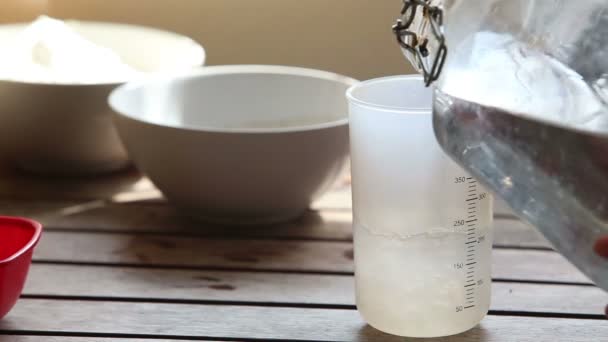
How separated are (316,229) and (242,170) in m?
0.10

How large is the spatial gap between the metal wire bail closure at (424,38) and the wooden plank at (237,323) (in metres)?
0.21

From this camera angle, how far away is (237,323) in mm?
652

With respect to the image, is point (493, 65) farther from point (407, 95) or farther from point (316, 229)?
point (316, 229)

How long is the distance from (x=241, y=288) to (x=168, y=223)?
16cm

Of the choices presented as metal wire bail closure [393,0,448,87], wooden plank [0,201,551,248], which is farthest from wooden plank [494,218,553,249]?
metal wire bail closure [393,0,448,87]

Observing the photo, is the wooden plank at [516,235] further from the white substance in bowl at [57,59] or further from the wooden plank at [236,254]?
the white substance in bowl at [57,59]

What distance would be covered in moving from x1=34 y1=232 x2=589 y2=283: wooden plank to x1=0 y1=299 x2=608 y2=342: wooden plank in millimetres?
83

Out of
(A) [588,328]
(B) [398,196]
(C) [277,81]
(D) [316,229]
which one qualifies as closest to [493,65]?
(B) [398,196]

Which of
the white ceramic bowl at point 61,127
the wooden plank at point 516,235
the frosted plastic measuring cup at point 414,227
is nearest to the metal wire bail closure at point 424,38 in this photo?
the frosted plastic measuring cup at point 414,227

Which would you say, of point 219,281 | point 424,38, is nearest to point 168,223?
point 219,281

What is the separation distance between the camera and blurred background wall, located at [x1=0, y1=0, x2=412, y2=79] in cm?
121

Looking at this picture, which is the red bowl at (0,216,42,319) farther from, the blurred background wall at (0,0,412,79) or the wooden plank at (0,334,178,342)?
the blurred background wall at (0,0,412,79)

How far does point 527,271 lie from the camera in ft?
2.46

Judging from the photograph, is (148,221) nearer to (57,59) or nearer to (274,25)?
(57,59)
